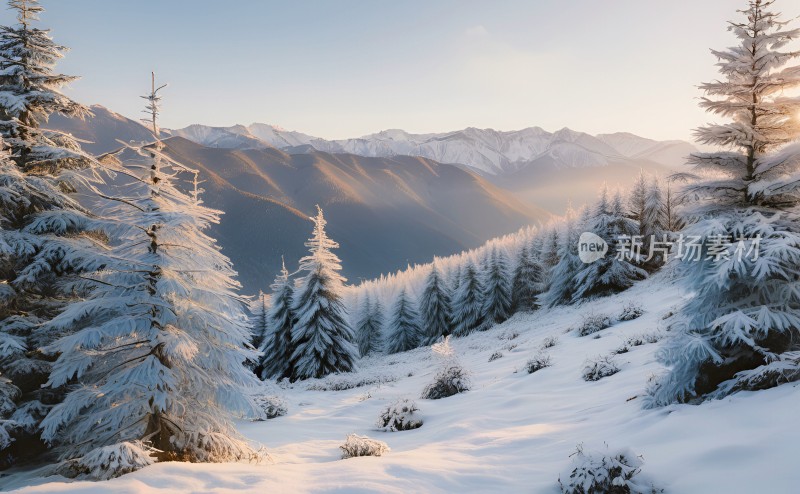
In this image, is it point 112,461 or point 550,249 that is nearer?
point 112,461

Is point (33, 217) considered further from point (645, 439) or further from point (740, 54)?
point (740, 54)

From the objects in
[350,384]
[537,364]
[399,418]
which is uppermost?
[537,364]

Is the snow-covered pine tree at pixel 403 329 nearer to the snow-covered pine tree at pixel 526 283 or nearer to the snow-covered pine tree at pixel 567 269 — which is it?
the snow-covered pine tree at pixel 526 283

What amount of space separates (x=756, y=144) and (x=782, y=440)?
5146 mm

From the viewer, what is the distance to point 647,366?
30.3 ft

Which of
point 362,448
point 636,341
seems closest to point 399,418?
point 362,448

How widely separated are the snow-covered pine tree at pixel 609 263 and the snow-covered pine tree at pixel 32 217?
33.3 m

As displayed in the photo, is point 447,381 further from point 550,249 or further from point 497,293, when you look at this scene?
point 550,249

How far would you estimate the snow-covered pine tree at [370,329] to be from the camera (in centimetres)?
5315

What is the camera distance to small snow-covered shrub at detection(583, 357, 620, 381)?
9867mm

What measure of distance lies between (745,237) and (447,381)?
826 centimetres

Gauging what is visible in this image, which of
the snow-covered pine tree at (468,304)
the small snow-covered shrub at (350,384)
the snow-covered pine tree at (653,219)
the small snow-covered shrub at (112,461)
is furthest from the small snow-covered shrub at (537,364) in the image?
the snow-covered pine tree at (468,304)

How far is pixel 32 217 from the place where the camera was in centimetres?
862

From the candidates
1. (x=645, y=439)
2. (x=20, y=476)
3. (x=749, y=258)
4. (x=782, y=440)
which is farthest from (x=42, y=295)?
(x=749, y=258)
